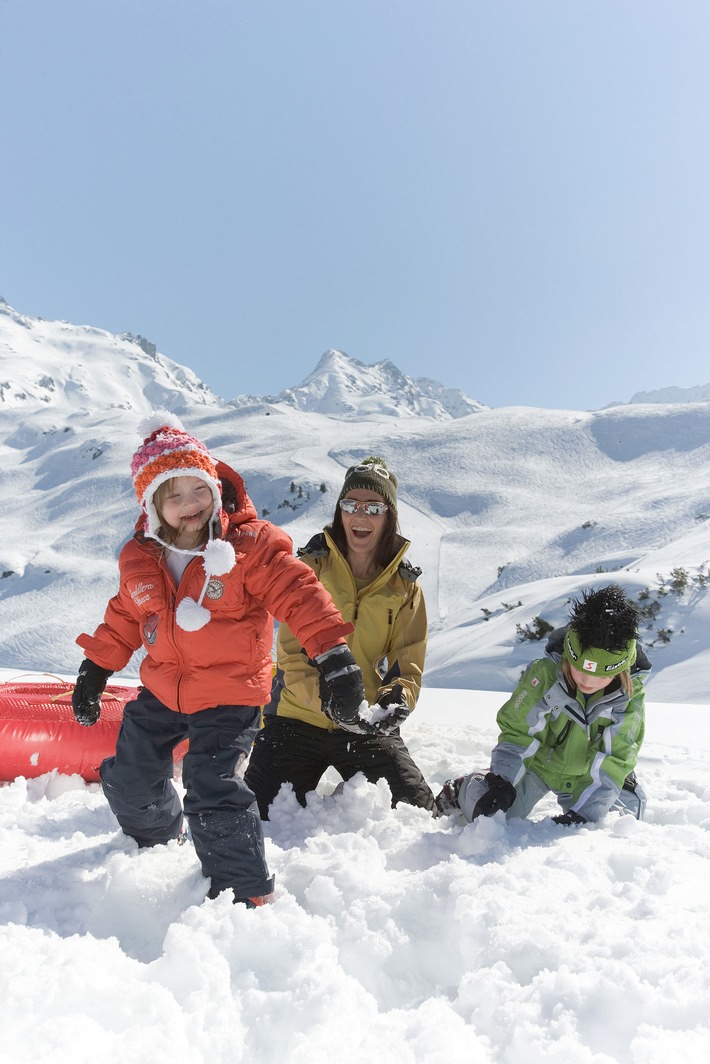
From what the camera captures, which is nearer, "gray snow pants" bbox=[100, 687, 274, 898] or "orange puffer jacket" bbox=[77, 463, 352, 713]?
"gray snow pants" bbox=[100, 687, 274, 898]

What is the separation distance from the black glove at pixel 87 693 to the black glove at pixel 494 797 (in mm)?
1441

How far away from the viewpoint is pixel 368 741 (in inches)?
112

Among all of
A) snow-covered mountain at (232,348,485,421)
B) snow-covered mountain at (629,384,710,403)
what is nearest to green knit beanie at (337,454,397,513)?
snow-covered mountain at (232,348,485,421)

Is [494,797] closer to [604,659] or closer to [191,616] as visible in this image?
[604,659]

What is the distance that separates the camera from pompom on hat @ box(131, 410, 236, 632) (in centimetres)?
205

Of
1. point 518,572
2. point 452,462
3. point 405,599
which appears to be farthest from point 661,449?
point 405,599

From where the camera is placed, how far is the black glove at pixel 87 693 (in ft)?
7.43

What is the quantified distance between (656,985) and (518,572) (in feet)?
61.4

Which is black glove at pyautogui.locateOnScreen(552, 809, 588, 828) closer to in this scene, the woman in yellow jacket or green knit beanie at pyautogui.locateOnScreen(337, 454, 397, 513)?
the woman in yellow jacket

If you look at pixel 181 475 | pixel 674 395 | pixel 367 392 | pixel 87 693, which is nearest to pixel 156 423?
pixel 181 475

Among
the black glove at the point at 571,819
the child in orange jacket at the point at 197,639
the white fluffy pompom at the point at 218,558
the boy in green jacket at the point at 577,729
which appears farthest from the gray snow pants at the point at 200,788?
the black glove at the point at 571,819

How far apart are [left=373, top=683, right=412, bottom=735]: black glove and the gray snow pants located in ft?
1.68

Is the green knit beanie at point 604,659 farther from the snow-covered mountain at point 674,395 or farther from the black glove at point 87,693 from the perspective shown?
the snow-covered mountain at point 674,395

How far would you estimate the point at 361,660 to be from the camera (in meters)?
3.03
